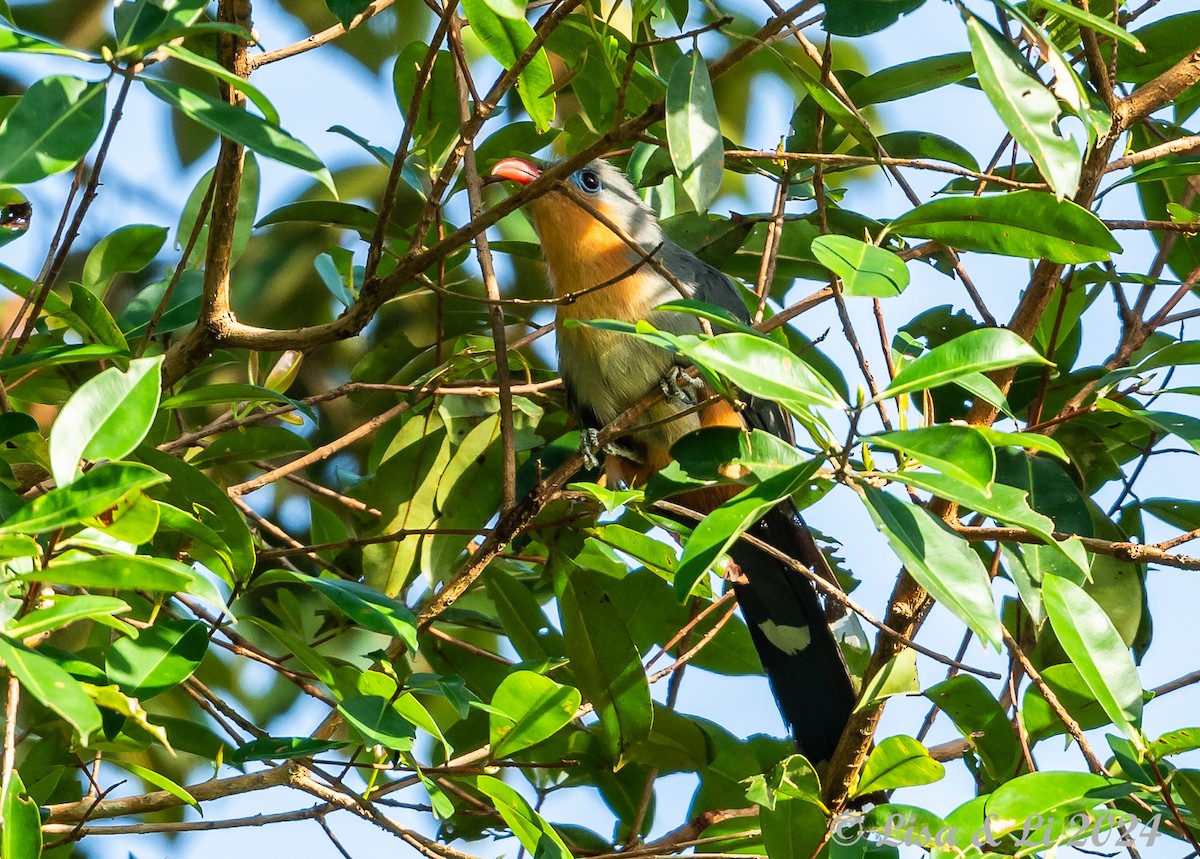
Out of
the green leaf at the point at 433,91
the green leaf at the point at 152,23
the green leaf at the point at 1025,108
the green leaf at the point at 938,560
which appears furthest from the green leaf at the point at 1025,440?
the green leaf at the point at 433,91

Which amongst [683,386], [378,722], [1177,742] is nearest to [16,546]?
[378,722]

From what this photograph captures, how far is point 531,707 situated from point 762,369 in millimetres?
884

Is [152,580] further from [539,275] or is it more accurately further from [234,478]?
[539,275]

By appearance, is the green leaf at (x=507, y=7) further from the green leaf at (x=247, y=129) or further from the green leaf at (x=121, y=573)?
the green leaf at (x=121, y=573)

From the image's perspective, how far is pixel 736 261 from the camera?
312 cm

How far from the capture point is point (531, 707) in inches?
78.0

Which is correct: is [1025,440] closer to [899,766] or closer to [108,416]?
[899,766]

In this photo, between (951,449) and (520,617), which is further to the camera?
(520,617)

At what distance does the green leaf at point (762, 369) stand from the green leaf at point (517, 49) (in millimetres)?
690

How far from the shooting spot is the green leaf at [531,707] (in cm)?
196

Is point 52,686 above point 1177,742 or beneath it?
above

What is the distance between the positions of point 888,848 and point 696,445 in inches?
26.7

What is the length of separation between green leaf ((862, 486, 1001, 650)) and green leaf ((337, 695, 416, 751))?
2.51ft

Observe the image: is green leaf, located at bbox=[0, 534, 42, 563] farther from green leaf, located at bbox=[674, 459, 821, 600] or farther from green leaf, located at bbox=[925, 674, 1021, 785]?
green leaf, located at bbox=[925, 674, 1021, 785]
